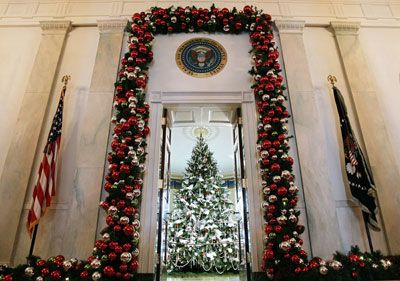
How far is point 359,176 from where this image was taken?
4.43m

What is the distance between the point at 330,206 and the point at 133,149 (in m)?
3.27

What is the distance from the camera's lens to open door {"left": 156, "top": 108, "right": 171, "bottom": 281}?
14.6 feet

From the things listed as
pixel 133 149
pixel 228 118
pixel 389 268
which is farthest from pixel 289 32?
pixel 389 268

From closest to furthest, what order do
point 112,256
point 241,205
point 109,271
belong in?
point 109,271 < point 112,256 < point 241,205

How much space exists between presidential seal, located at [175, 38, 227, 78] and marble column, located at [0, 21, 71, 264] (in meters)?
2.45

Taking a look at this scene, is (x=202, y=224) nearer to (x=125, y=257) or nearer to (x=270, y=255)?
(x=270, y=255)

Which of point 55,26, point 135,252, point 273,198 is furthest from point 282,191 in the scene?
point 55,26

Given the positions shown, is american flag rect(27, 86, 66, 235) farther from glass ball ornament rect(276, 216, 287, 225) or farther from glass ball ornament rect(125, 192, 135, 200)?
glass ball ornament rect(276, 216, 287, 225)

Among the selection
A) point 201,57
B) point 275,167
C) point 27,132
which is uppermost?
point 201,57

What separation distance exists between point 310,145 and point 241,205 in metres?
1.58

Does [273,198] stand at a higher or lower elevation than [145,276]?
higher

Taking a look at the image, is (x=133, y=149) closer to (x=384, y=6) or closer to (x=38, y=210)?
(x=38, y=210)

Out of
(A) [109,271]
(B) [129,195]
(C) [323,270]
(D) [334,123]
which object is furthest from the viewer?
(D) [334,123]

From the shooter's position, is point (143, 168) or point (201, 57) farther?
point (201, 57)
